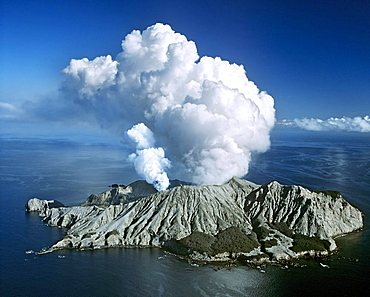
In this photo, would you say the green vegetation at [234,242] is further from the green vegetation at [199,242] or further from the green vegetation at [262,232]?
the green vegetation at [262,232]

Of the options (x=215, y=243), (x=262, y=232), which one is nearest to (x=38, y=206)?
(x=215, y=243)

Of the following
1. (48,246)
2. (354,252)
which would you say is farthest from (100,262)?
(354,252)

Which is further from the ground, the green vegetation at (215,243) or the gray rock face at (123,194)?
the gray rock face at (123,194)

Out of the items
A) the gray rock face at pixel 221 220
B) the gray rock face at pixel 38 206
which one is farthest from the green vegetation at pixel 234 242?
the gray rock face at pixel 38 206

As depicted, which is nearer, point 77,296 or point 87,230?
point 77,296

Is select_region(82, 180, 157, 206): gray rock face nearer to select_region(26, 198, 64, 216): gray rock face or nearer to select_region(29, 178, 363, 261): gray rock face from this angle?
select_region(29, 178, 363, 261): gray rock face

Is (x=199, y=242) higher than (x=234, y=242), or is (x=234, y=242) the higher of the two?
(x=234, y=242)

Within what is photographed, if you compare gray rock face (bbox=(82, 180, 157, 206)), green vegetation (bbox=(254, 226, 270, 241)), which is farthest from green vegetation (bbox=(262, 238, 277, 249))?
gray rock face (bbox=(82, 180, 157, 206))

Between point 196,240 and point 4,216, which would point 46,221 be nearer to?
point 4,216

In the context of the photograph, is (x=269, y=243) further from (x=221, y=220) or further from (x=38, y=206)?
(x=38, y=206)
